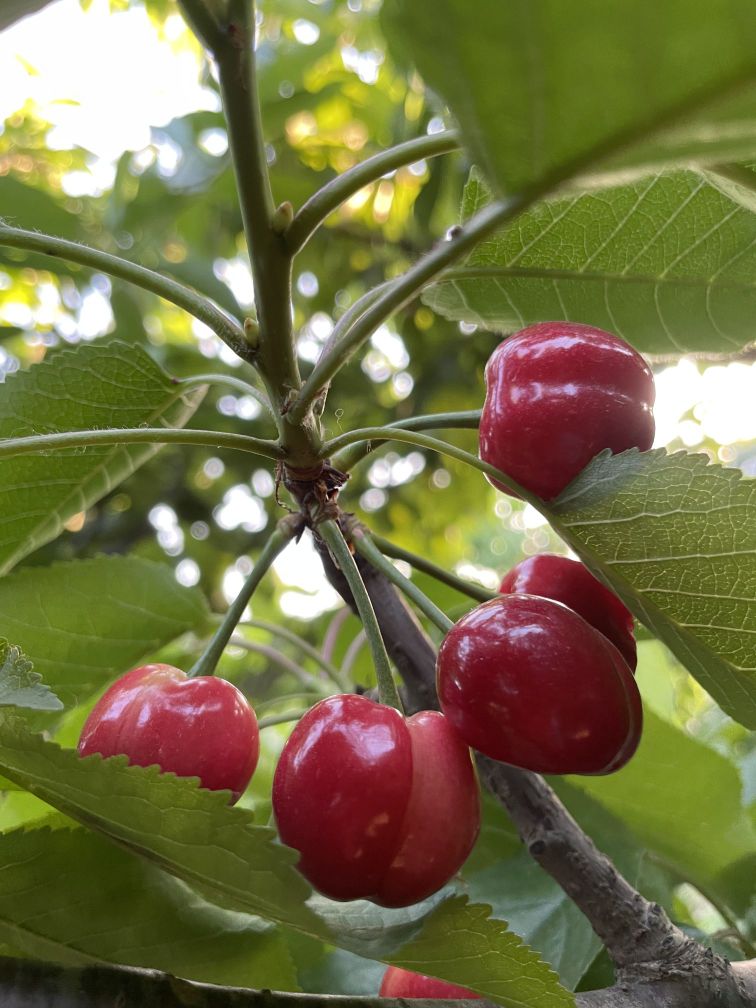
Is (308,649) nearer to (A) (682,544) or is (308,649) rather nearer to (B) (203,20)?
(A) (682,544)

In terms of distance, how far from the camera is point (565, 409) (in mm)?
644

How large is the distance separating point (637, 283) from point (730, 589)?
0.35 meters

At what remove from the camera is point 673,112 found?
0.41 metres

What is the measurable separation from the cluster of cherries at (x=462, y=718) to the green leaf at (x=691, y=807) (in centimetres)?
43

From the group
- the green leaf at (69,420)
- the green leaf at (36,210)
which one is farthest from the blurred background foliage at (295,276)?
the green leaf at (69,420)

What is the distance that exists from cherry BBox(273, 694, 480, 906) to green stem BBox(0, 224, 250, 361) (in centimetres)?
30

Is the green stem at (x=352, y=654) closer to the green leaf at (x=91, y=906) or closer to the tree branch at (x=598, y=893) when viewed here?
the tree branch at (x=598, y=893)

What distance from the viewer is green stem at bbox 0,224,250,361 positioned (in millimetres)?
716

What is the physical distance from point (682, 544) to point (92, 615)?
0.66 metres

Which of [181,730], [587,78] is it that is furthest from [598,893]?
[587,78]

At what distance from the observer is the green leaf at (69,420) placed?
2.84ft

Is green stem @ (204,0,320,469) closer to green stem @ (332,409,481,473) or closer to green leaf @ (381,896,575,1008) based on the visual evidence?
green stem @ (332,409,481,473)

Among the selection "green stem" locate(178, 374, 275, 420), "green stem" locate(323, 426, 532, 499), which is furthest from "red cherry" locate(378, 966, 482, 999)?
"green stem" locate(178, 374, 275, 420)

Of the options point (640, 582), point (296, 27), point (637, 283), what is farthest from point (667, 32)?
point (296, 27)
